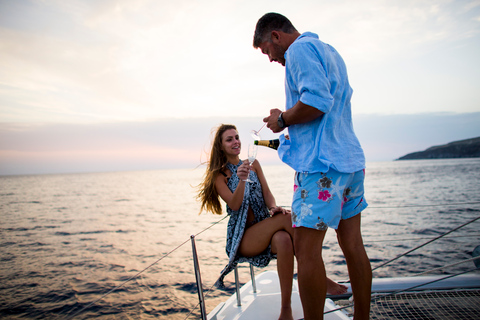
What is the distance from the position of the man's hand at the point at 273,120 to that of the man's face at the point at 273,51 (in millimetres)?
272

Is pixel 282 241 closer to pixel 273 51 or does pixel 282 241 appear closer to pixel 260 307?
pixel 260 307

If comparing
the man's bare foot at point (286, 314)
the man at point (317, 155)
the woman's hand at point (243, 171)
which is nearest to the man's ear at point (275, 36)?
the man at point (317, 155)

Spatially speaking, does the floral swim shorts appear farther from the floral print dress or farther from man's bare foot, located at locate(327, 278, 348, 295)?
man's bare foot, located at locate(327, 278, 348, 295)

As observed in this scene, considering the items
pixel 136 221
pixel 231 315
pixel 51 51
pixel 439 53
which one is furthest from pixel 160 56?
pixel 231 315

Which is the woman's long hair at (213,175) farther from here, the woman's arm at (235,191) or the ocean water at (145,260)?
the ocean water at (145,260)

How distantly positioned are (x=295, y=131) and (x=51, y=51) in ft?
44.7

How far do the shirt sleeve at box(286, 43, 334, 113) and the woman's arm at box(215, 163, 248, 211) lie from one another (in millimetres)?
877

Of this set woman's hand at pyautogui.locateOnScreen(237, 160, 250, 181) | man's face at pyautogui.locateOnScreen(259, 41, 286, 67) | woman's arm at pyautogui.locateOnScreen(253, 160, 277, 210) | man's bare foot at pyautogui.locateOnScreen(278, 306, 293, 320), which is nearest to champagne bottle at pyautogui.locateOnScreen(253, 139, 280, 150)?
woman's hand at pyautogui.locateOnScreen(237, 160, 250, 181)

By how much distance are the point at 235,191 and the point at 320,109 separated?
3.75 ft

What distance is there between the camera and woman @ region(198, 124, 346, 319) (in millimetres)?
1768

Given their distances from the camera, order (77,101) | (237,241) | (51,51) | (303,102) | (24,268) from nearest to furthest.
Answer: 1. (303,102)
2. (237,241)
3. (24,268)
4. (51,51)
5. (77,101)

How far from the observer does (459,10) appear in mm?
7250

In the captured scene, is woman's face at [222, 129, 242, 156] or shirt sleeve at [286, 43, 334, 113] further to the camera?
woman's face at [222, 129, 242, 156]

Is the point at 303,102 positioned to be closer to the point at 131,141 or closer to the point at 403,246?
the point at 403,246
